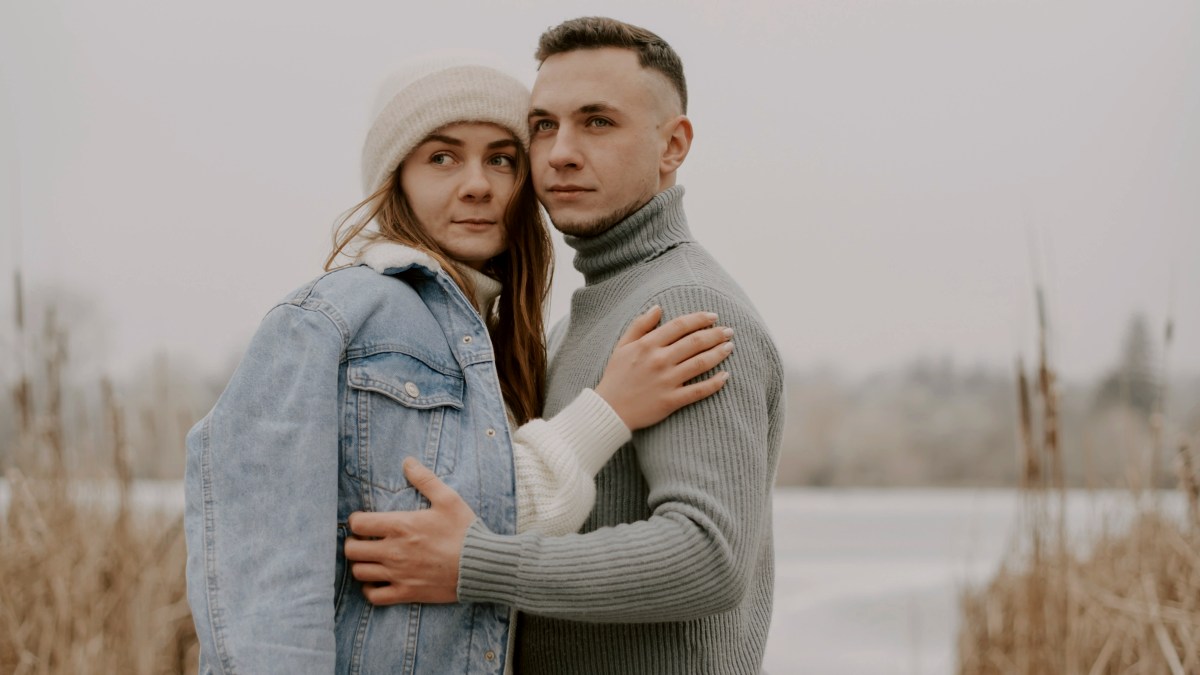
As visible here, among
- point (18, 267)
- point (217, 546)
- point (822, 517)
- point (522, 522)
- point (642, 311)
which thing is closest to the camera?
point (217, 546)

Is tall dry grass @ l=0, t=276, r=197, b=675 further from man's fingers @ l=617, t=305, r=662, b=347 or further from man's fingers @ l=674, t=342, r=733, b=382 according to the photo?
man's fingers @ l=674, t=342, r=733, b=382

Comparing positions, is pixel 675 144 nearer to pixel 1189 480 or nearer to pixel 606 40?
pixel 606 40

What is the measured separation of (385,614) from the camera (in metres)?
1.47

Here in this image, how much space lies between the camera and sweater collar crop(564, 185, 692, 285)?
6.12ft

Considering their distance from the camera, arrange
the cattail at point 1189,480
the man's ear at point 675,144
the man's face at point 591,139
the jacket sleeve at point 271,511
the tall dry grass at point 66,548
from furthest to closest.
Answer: the tall dry grass at point 66,548 → the cattail at point 1189,480 → the man's ear at point 675,144 → the man's face at point 591,139 → the jacket sleeve at point 271,511

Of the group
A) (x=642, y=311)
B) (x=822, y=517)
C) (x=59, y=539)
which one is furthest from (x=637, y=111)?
→ (x=822, y=517)

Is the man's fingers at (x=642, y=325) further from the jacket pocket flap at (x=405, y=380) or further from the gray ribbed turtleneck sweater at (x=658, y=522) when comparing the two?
the jacket pocket flap at (x=405, y=380)

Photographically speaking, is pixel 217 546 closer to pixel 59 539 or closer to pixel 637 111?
pixel 637 111

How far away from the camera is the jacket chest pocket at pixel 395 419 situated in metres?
1.47

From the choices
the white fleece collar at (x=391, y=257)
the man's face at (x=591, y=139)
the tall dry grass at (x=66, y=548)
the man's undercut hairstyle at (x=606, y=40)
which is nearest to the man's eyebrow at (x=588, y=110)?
the man's face at (x=591, y=139)

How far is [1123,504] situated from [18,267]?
2934mm

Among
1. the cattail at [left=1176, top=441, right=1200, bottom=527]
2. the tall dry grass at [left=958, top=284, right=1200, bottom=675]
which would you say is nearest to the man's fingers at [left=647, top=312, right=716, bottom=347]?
the tall dry grass at [left=958, top=284, right=1200, bottom=675]

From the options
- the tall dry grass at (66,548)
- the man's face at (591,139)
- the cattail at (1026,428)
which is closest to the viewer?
the man's face at (591,139)

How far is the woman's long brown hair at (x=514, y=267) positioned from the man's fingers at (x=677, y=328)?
34cm
